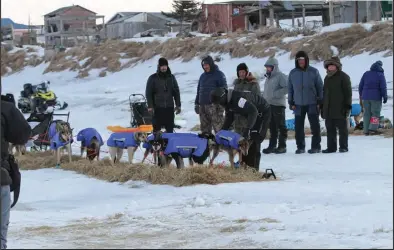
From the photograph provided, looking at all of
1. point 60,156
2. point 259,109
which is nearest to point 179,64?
point 60,156

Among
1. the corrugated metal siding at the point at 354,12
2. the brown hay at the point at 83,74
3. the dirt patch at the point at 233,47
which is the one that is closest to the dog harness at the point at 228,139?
the dirt patch at the point at 233,47

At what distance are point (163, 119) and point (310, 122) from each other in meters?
2.18

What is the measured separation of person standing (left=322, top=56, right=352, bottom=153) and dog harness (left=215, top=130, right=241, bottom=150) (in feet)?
7.90

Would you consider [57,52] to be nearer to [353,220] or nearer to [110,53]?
[110,53]

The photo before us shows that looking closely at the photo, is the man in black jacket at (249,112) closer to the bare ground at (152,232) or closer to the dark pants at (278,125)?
the dark pants at (278,125)

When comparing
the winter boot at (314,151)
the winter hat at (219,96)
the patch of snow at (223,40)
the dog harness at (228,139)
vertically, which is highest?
the patch of snow at (223,40)

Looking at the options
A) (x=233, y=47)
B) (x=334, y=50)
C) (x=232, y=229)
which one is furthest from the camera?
(x=233, y=47)

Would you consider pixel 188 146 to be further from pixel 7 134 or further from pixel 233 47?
pixel 233 47

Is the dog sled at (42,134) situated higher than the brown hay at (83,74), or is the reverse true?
the brown hay at (83,74)

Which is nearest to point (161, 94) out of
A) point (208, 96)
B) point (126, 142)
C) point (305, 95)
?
point (208, 96)

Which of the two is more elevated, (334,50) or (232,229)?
(334,50)

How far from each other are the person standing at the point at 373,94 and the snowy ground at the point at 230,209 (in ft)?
3.51

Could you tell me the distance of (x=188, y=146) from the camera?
32.8ft

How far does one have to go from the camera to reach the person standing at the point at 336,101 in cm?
1170
